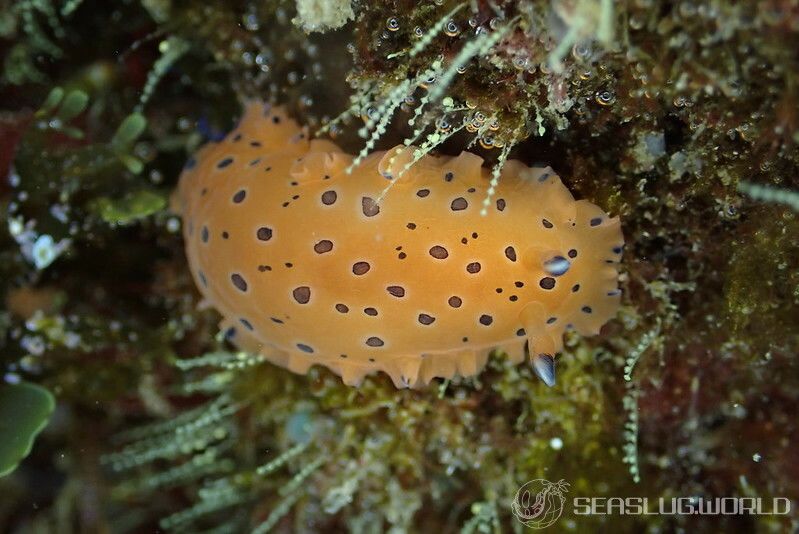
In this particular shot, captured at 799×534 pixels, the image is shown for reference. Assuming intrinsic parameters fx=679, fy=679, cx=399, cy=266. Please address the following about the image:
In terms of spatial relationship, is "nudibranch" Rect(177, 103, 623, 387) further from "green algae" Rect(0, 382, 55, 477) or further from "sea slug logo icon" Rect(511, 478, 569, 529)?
"green algae" Rect(0, 382, 55, 477)

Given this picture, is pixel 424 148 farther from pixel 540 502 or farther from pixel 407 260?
pixel 540 502

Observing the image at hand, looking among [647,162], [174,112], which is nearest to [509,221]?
[647,162]

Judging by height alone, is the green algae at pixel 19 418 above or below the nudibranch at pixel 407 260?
below

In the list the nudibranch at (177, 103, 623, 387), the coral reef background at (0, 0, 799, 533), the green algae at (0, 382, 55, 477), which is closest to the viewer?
the coral reef background at (0, 0, 799, 533)

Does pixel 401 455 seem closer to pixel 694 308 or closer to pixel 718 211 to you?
pixel 694 308

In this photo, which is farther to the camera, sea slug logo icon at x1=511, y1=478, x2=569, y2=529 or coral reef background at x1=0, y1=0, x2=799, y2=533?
sea slug logo icon at x1=511, y1=478, x2=569, y2=529

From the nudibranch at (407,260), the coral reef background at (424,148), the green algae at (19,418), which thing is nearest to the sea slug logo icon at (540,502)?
the coral reef background at (424,148)

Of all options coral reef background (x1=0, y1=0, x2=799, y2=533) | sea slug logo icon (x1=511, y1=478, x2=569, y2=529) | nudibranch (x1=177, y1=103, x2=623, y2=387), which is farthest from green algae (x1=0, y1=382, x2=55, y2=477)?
sea slug logo icon (x1=511, y1=478, x2=569, y2=529)

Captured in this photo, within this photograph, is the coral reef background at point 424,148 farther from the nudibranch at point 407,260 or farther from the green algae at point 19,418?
the nudibranch at point 407,260
